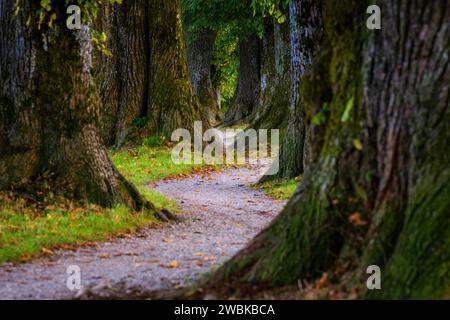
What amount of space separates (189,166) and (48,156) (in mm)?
7983

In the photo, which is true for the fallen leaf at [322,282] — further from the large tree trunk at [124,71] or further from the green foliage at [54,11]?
the large tree trunk at [124,71]

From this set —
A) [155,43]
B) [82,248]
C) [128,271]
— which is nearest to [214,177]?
[155,43]

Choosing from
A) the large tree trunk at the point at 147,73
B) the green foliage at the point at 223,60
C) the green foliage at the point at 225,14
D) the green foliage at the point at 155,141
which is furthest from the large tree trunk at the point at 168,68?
the green foliage at the point at 223,60

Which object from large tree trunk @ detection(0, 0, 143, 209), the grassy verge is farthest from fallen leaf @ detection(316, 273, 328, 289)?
large tree trunk @ detection(0, 0, 143, 209)

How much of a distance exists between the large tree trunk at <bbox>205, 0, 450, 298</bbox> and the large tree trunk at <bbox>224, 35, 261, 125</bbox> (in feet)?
85.3

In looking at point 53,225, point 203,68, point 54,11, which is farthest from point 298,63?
point 203,68

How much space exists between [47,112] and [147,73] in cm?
995

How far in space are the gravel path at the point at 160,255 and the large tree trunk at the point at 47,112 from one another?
1.40 meters

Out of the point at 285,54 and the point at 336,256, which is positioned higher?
the point at 285,54

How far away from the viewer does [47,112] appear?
32.6 feet

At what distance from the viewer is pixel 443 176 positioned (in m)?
4.56

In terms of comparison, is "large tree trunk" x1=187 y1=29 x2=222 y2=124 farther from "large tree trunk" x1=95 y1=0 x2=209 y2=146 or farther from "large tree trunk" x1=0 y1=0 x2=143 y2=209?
"large tree trunk" x1=0 y1=0 x2=143 y2=209

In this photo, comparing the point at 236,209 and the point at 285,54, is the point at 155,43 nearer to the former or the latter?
the point at 285,54
